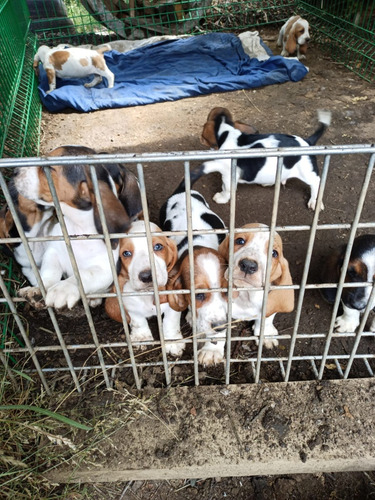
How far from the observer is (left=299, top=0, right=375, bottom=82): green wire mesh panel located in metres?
7.14

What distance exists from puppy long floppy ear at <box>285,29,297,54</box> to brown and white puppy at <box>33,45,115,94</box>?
3363 mm

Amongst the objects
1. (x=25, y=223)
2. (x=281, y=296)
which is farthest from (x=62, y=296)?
(x=281, y=296)

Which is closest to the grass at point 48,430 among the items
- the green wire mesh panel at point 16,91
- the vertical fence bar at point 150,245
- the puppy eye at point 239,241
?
the vertical fence bar at point 150,245

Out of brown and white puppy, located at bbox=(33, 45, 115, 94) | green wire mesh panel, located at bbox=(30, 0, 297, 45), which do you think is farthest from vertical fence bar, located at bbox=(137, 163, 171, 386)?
green wire mesh panel, located at bbox=(30, 0, 297, 45)

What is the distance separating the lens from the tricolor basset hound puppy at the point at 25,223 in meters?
2.61

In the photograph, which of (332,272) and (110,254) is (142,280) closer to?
(110,254)

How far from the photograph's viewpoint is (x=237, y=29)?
10.0m

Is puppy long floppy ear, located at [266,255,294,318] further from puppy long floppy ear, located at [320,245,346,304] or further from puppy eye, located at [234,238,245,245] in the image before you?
puppy long floppy ear, located at [320,245,346,304]

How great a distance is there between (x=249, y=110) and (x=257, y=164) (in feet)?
8.09

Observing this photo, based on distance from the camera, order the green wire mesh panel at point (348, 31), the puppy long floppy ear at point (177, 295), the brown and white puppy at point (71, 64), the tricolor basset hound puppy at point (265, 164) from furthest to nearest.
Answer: the green wire mesh panel at point (348, 31) → the brown and white puppy at point (71, 64) → the tricolor basset hound puppy at point (265, 164) → the puppy long floppy ear at point (177, 295)

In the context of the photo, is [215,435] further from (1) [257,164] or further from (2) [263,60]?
(2) [263,60]

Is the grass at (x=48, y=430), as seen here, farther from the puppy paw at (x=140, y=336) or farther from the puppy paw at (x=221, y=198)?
the puppy paw at (x=221, y=198)

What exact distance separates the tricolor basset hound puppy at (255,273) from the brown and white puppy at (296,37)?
6.78 meters

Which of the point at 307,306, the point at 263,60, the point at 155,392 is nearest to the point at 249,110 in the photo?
the point at 263,60
